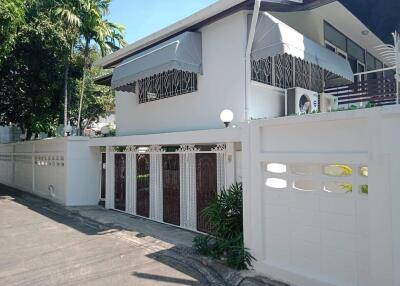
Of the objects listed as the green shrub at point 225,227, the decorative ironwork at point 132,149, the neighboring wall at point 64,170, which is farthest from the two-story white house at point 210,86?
the neighboring wall at point 64,170

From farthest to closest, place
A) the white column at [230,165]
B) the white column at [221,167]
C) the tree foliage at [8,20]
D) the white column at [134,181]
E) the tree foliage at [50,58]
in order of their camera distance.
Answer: the tree foliage at [50,58] → the tree foliage at [8,20] → the white column at [134,181] → the white column at [221,167] → the white column at [230,165]

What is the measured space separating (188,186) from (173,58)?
11.3ft

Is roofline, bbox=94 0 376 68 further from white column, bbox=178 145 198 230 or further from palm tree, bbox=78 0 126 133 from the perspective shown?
palm tree, bbox=78 0 126 133

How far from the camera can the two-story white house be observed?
29.1 ft

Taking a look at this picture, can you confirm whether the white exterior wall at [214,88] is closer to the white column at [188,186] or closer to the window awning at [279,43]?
the window awning at [279,43]

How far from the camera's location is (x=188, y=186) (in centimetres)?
1012

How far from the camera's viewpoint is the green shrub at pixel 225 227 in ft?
24.1

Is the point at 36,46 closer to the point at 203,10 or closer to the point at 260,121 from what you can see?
the point at 203,10

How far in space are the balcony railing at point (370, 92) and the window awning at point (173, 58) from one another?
13.6ft

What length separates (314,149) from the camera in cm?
593

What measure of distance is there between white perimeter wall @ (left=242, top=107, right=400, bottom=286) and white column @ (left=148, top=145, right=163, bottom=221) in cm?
467

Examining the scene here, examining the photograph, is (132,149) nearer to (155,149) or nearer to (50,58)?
(155,149)

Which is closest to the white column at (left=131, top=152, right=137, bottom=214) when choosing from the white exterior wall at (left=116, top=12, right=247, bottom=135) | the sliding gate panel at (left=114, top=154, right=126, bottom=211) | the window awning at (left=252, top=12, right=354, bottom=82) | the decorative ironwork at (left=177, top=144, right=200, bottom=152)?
the sliding gate panel at (left=114, top=154, right=126, bottom=211)

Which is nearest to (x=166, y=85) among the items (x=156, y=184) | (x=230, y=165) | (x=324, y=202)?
(x=156, y=184)
